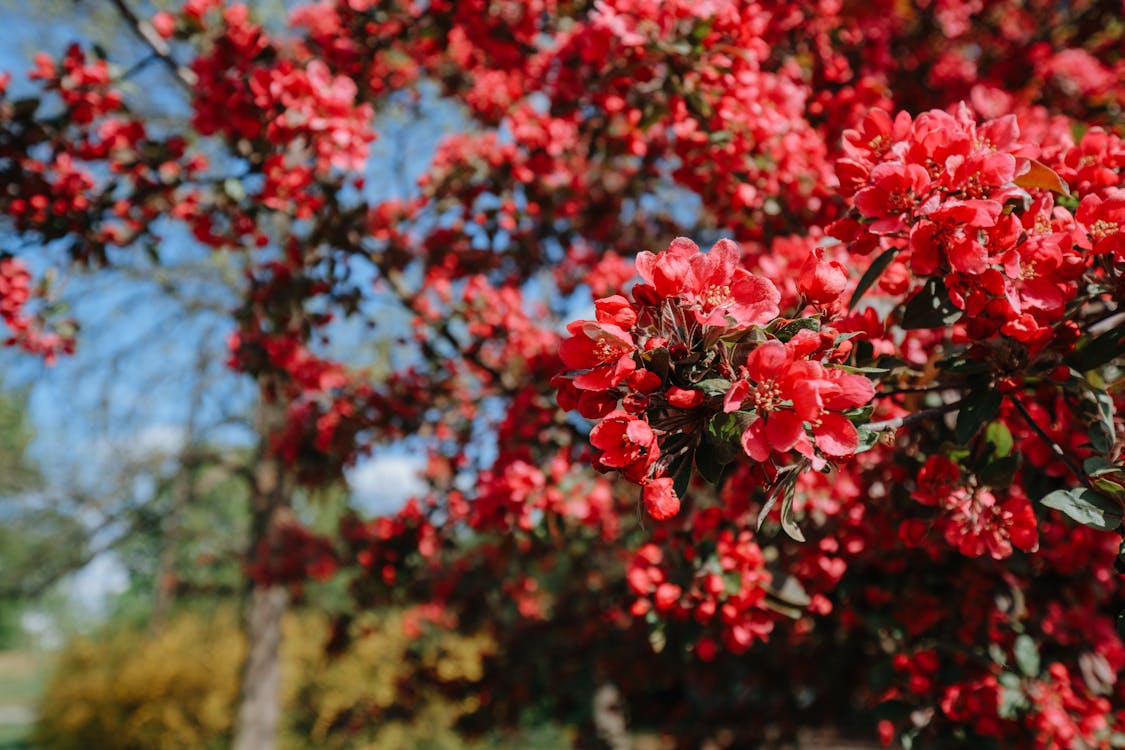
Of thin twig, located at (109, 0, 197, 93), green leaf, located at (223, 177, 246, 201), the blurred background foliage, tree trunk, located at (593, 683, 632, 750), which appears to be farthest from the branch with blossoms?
the blurred background foliage

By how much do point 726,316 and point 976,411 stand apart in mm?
715

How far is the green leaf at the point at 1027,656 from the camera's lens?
224 cm

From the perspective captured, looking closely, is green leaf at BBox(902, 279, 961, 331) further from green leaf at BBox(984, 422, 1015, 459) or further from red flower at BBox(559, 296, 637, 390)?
red flower at BBox(559, 296, 637, 390)

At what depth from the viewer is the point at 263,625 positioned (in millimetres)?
7840

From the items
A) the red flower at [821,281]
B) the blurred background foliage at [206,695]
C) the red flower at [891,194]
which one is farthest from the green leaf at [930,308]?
the blurred background foliage at [206,695]

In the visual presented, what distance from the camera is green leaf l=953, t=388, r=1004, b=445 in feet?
4.96

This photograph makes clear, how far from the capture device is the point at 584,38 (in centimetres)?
294

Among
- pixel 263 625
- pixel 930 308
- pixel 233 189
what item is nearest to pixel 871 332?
pixel 930 308

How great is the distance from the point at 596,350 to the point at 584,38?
214 centimetres

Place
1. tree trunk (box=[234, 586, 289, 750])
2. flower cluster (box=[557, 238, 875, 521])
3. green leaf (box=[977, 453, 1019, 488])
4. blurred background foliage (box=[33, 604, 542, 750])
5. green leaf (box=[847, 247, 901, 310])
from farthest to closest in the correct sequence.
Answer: blurred background foliage (box=[33, 604, 542, 750]) < tree trunk (box=[234, 586, 289, 750]) < green leaf (box=[977, 453, 1019, 488]) < green leaf (box=[847, 247, 901, 310]) < flower cluster (box=[557, 238, 875, 521])

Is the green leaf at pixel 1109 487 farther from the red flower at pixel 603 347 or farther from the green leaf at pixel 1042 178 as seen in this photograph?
the red flower at pixel 603 347

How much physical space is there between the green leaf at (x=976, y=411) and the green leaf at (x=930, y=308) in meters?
0.17

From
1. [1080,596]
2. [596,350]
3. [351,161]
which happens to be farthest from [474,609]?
[596,350]

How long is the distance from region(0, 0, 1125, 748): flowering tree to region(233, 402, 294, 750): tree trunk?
109 inches
